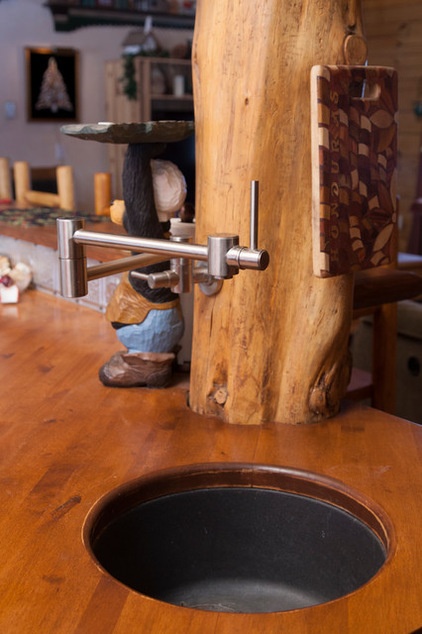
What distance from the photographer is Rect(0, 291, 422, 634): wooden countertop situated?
34.4 inches

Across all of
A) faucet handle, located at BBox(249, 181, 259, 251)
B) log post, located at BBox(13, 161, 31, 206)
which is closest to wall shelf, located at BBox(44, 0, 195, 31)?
log post, located at BBox(13, 161, 31, 206)

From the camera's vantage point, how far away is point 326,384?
136cm

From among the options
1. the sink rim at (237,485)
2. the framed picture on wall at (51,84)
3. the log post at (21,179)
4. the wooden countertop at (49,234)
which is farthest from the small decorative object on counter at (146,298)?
the framed picture on wall at (51,84)

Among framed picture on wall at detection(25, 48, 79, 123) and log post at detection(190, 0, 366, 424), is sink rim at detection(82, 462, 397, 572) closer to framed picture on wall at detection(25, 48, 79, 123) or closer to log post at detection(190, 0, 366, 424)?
log post at detection(190, 0, 366, 424)

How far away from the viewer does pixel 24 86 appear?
19.8 ft

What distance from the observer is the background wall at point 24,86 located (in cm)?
593

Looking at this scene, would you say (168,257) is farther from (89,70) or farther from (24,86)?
(89,70)

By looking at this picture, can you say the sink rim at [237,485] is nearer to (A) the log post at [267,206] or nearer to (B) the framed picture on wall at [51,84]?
(A) the log post at [267,206]

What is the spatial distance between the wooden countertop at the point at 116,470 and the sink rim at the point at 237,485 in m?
0.01

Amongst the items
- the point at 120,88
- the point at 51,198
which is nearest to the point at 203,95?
the point at 51,198

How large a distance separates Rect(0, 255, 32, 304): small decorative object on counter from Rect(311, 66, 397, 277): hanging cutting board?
1278 mm

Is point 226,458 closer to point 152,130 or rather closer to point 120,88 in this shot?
point 152,130

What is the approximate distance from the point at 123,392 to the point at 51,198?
1.76 meters

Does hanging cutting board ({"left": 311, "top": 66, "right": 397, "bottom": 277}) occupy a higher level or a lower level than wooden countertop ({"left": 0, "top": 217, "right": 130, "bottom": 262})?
higher
